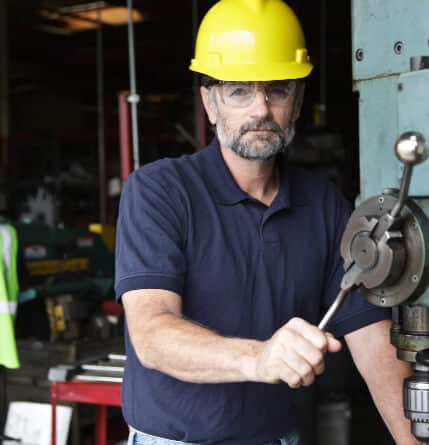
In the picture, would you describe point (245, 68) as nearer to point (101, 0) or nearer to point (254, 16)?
point (254, 16)

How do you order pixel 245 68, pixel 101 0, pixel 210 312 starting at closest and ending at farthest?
pixel 245 68 → pixel 210 312 → pixel 101 0

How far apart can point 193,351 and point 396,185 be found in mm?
379

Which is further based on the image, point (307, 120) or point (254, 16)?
point (307, 120)

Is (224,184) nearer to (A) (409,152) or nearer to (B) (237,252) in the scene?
(B) (237,252)

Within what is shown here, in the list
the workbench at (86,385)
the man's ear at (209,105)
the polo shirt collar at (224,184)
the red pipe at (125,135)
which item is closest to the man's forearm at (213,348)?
the polo shirt collar at (224,184)

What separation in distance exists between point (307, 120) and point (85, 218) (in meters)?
3.03

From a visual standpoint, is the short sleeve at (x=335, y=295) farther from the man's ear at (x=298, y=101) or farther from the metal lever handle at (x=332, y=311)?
the metal lever handle at (x=332, y=311)

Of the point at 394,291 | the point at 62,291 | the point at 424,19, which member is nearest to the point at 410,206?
the point at 394,291

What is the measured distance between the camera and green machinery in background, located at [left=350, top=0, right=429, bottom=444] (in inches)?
38.6

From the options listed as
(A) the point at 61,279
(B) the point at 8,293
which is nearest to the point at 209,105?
(B) the point at 8,293

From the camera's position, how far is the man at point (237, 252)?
4.45ft

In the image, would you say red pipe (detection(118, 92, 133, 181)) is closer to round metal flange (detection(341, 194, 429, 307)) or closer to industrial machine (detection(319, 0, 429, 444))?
industrial machine (detection(319, 0, 429, 444))

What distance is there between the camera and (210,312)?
1460 millimetres

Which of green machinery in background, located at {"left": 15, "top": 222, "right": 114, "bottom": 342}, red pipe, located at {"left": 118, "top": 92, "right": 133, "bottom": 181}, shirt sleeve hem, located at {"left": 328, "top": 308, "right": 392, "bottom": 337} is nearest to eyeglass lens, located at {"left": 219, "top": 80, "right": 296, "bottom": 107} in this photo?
shirt sleeve hem, located at {"left": 328, "top": 308, "right": 392, "bottom": 337}
